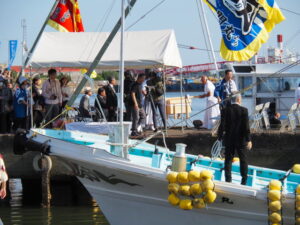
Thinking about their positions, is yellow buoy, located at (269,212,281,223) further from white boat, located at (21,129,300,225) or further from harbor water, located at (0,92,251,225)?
harbor water, located at (0,92,251,225)

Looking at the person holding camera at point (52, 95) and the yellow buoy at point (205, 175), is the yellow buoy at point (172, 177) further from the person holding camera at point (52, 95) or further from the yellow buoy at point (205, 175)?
the person holding camera at point (52, 95)

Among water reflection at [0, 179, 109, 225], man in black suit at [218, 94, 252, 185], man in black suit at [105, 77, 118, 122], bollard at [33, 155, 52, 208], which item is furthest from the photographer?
man in black suit at [105, 77, 118, 122]

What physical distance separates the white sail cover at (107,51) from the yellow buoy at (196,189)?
6.09 meters

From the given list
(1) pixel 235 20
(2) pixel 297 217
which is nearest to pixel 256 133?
(1) pixel 235 20

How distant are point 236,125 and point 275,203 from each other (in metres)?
1.76

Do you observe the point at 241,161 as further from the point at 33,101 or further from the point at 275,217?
the point at 33,101

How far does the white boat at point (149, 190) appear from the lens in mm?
9766

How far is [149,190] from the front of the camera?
34.9 feet

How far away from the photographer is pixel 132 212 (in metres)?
11.2

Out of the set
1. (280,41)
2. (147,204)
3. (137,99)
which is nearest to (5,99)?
(137,99)

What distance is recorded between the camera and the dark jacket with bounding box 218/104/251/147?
10703mm

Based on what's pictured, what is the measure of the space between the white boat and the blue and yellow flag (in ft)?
6.54

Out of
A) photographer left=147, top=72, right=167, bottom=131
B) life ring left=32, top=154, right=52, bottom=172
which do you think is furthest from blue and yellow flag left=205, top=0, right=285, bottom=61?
photographer left=147, top=72, right=167, bottom=131

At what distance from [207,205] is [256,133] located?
15.4ft
